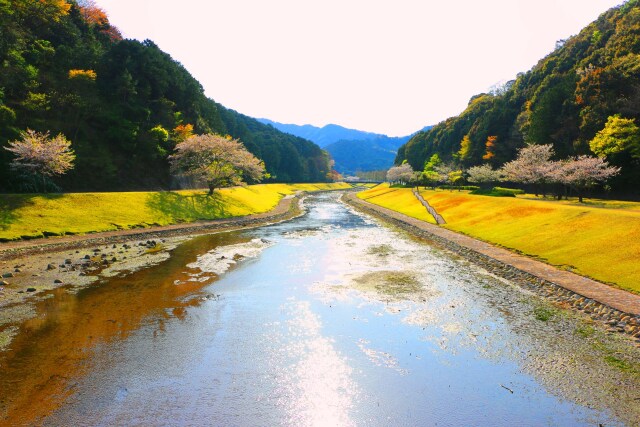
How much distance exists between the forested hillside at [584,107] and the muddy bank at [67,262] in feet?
197

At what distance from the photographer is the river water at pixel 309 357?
954 centimetres

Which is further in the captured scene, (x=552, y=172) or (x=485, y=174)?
(x=485, y=174)

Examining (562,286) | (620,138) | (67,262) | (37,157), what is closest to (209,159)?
(37,157)

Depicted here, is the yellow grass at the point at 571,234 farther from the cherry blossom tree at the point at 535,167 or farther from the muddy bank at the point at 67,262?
the muddy bank at the point at 67,262

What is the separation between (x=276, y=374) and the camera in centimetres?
1145

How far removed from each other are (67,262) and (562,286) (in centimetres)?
3182

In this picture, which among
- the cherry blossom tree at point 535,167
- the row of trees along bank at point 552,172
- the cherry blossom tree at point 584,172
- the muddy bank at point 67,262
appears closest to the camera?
the muddy bank at point 67,262

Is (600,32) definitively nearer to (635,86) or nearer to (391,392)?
(635,86)

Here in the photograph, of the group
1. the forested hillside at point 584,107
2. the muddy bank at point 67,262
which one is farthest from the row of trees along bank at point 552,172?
the muddy bank at point 67,262

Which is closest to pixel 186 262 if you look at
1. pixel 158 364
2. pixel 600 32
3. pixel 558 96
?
pixel 158 364

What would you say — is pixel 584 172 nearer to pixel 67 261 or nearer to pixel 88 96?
pixel 67 261

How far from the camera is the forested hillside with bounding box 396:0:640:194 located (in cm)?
5003

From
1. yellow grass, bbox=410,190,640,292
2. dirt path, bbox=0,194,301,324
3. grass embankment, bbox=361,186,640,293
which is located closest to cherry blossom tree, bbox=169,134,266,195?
dirt path, bbox=0,194,301,324

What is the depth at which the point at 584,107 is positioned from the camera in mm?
59094
